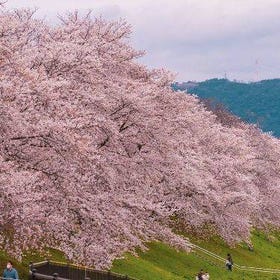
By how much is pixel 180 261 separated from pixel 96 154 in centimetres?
1787

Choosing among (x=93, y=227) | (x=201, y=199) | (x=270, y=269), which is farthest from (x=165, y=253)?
(x=93, y=227)

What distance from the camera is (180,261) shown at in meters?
41.5

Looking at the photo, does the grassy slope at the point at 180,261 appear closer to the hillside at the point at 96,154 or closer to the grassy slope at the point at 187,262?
the grassy slope at the point at 187,262

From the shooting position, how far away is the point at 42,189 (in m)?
23.8

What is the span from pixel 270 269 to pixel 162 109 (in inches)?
863

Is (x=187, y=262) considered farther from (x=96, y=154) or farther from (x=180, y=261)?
(x=96, y=154)

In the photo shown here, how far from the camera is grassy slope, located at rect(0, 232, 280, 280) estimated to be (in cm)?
3262

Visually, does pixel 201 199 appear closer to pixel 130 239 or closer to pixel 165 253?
pixel 165 253

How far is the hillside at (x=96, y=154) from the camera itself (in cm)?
2184

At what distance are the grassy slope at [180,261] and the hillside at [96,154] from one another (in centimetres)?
136

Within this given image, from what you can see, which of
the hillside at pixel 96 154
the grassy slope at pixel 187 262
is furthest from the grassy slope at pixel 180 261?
the hillside at pixel 96 154

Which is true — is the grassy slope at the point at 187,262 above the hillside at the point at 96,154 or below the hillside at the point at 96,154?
below

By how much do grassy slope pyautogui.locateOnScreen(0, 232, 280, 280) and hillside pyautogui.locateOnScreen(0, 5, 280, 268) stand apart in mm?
1359

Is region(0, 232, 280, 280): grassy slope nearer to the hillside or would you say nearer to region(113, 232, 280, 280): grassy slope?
region(113, 232, 280, 280): grassy slope
